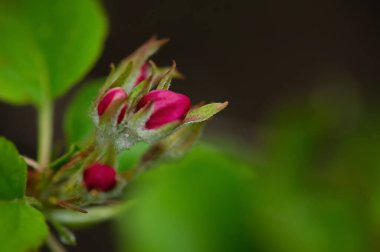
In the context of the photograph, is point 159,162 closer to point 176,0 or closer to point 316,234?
point 316,234

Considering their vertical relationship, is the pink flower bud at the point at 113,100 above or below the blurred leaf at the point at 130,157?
above

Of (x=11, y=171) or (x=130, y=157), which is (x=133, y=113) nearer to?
(x=11, y=171)

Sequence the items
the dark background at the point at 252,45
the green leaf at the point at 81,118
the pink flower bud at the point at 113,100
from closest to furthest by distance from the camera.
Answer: the pink flower bud at the point at 113,100
the green leaf at the point at 81,118
the dark background at the point at 252,45

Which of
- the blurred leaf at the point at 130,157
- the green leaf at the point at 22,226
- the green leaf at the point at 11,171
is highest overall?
the blurred leaf at the point at 130,157

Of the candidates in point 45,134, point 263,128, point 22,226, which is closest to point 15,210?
point 22,226

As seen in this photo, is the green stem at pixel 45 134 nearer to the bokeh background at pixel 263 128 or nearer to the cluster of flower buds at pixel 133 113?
the cluster of flower buds at pixel 133 113

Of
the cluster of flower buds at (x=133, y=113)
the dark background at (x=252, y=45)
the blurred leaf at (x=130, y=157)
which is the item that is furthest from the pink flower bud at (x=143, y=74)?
the dark background at (x=252, y=45)
